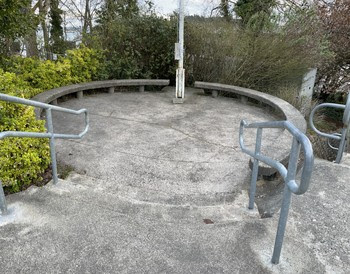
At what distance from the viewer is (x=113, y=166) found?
3.60 meters

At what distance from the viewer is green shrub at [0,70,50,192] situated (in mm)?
2615

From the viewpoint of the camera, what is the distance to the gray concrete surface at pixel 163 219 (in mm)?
1929

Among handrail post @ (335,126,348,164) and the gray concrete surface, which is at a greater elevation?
handrail post @ (335,126,348,164)

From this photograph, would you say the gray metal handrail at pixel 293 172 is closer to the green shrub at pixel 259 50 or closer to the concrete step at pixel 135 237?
the concrete step at pixel 135 237

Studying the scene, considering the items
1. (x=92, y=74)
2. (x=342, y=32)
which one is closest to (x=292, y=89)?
(x=342, y=32)

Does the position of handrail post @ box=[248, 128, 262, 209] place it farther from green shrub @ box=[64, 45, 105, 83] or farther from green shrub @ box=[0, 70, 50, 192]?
green shrub @ box=[64, 45, 105, 83]

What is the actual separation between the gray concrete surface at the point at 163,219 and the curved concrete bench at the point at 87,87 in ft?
5.84

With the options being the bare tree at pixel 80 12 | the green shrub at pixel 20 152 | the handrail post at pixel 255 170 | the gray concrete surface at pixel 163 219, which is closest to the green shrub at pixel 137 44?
the gray concrete surface at pixel 163 219

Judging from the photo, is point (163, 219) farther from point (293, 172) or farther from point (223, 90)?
point (223, 90)

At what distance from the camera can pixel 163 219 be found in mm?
2400

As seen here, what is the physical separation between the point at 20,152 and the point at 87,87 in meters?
4.21

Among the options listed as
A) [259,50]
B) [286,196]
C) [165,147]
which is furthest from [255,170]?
[259,50]

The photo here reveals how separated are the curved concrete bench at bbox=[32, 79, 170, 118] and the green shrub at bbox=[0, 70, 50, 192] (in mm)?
2215

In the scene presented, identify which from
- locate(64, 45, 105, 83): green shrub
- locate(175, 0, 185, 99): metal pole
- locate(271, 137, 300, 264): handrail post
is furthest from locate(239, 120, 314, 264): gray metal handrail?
locate(64, 45, 105, 83): green shrub
